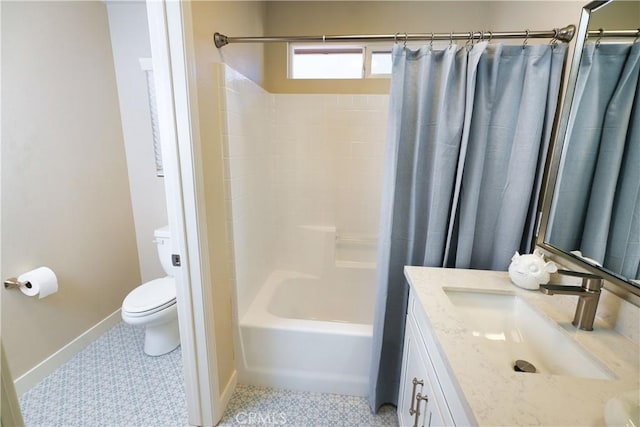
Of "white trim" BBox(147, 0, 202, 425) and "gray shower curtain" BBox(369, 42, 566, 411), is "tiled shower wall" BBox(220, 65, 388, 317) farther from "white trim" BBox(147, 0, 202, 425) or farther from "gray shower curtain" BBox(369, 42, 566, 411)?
"gray shower curtain" BBox(369, 42, 566, 411)

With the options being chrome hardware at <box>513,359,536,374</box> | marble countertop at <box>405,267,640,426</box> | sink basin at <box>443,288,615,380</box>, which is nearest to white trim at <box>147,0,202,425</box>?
marble countertop at <box>405,267,640,426</box>

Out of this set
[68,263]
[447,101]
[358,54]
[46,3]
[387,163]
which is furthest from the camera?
[358,54]

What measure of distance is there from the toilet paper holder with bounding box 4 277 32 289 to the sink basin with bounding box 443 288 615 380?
2220mm

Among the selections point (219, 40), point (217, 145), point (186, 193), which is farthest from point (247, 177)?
point (219, 40)

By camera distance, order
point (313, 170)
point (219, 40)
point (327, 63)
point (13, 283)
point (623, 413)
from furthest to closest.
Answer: point (313, 170) → point (327, 63) → point (13, 283) → point (219, 40) → point (623, 413)

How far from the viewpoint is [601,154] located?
0.92 meters

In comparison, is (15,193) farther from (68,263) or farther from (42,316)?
(42,316)

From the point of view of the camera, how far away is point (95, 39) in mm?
1912

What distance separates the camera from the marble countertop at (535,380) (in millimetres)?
580

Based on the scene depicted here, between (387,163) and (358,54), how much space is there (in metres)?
1.36

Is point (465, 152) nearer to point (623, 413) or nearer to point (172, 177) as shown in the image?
point (623, 413)

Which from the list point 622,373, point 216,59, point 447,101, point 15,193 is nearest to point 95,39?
point 15,193

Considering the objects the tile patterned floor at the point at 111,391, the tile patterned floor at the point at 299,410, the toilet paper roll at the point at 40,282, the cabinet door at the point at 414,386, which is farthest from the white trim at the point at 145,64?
the cabinet door at the point at 414,386

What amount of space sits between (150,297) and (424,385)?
69.2 inches
